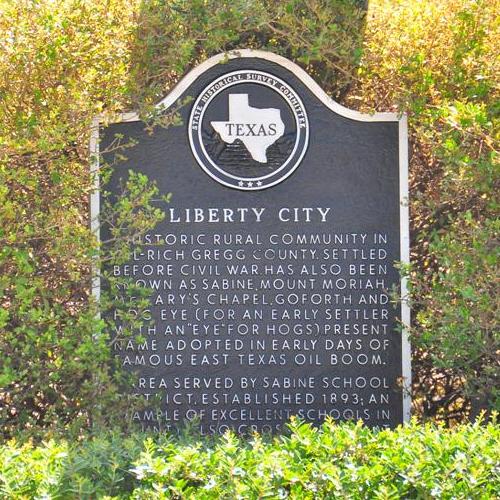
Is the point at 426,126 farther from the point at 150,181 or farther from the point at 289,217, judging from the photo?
the point at 150,181

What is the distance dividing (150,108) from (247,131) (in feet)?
2.34

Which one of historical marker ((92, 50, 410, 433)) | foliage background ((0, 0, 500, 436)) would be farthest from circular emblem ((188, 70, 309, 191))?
foliage background ((0, 0, 500, 436))

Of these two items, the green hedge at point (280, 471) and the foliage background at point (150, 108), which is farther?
the foliage background at point (150, 108)

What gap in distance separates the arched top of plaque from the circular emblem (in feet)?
0.38

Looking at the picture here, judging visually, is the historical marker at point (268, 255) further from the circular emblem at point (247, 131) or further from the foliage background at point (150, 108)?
the foliage background at point (150, 108)

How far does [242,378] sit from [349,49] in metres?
2.48

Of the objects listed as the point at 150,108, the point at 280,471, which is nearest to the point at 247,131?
the point at 150,108

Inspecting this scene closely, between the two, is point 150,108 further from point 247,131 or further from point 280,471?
point 280,471

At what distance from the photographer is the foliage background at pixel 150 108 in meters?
6.79

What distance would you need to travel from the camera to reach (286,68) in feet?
24.5

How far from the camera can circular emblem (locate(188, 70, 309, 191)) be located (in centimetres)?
741

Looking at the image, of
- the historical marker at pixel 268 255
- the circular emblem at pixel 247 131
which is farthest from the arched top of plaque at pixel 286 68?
the circular emblem at pixel 247 131

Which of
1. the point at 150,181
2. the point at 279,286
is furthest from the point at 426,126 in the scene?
the point at 150,181

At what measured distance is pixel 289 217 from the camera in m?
7.39
